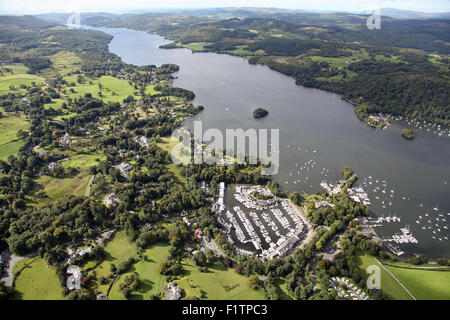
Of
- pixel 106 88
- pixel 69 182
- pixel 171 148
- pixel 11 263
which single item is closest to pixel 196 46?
pixel 106 88

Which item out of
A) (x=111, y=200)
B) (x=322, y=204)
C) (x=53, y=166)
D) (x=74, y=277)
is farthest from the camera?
(x=53, y=166)

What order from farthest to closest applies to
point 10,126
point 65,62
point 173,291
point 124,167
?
point 65,62
point 10,126
point 124,167
point 173,291

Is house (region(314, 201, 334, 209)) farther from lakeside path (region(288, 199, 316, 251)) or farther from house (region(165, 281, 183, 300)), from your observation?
house (region(165, 281, 183, 300))

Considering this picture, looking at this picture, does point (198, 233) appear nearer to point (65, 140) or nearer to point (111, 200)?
point (111, 200)

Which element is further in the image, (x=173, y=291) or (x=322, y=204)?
(x=322, y=204)

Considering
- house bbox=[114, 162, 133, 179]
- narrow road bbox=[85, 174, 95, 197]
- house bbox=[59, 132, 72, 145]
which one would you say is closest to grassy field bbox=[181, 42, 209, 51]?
house bbox=[59, 132, 72, 145]

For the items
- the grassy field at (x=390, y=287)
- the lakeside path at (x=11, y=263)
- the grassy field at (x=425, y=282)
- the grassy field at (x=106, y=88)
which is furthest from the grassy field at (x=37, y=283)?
the grassy field at (x=106, y=88)

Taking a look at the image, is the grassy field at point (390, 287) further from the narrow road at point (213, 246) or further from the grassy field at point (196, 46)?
the grassy field at point (196, 46)

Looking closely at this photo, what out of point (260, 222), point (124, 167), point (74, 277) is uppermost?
point (124, 167)
